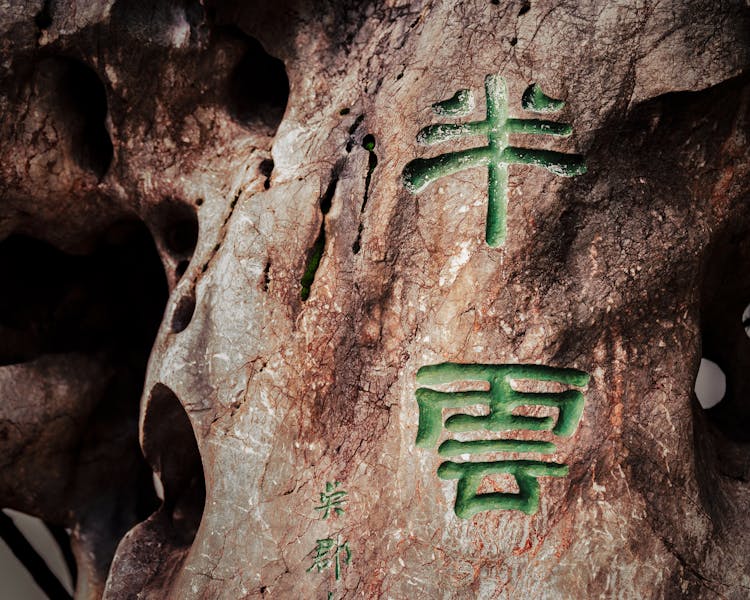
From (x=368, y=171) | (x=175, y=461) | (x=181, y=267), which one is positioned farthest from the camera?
(x=181, y=267)

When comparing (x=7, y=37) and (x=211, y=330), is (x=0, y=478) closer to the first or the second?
(x=211, y=330)

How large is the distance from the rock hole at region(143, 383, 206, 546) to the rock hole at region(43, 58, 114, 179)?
936 mm

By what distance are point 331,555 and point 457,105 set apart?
1323 mm

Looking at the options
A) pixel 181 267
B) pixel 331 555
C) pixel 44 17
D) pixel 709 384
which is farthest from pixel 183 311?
pixel 709 384

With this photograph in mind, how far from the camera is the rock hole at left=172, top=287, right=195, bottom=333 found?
102 inches

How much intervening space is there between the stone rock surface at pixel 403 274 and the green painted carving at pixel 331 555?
15mm

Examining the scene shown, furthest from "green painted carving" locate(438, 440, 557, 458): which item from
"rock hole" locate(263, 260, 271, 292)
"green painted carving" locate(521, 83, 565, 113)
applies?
"green painted carving" locate(521, 83, 565, 113)

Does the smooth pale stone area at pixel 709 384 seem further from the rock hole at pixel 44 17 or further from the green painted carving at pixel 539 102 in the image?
the rock hole at pixel 44 17

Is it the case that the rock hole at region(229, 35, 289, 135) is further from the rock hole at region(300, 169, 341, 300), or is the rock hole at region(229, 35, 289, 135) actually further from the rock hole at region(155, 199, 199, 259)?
the rock hole at region(300, 169, 341, 300)

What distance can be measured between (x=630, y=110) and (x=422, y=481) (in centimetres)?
118

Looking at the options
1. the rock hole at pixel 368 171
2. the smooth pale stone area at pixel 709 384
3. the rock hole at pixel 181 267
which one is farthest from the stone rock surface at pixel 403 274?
the smooth pale stone area at pixel 709 384

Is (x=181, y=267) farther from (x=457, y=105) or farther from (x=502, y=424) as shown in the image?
(x=502, y=424)

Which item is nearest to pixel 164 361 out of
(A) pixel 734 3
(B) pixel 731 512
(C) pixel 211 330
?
(C) pixel 211 330

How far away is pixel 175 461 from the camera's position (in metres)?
2.75
